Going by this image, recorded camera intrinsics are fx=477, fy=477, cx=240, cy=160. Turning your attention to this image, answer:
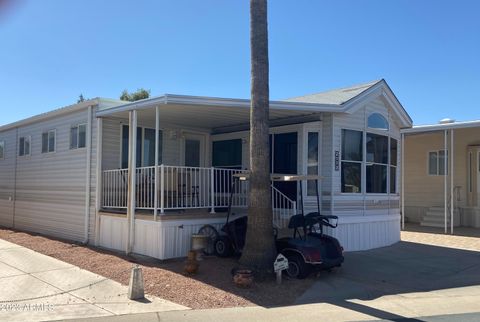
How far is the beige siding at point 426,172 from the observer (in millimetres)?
18656

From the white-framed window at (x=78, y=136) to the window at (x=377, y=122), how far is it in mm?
7903

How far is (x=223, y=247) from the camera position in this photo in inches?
419

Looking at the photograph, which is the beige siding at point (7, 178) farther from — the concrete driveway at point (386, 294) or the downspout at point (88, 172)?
the concrete driveway at point (386, 294)

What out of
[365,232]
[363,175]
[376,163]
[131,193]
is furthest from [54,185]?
[376,163]

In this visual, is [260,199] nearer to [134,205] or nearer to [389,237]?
[134,205]

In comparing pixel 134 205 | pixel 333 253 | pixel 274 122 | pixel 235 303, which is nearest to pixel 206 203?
pixel 134 205

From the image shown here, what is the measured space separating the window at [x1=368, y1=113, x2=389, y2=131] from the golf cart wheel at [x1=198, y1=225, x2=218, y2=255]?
17.7 ft

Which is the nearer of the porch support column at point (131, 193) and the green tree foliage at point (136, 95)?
the porch support column at point (131, 193)

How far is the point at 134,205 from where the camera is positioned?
1126 cm

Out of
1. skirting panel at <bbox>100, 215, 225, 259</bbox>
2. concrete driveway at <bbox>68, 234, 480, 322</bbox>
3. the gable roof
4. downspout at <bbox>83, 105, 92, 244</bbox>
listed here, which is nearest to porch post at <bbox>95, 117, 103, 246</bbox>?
downspout at <bbox>83, 105, 92, 244</bbox>

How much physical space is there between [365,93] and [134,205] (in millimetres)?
6697

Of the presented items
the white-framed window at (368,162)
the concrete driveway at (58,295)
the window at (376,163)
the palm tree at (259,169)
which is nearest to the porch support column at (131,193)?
the concrete driveway at (58,295)

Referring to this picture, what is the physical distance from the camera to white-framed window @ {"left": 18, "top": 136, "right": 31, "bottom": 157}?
1658cm

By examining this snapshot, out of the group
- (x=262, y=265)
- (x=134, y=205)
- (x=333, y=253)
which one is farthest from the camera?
(x=134, y=205)
